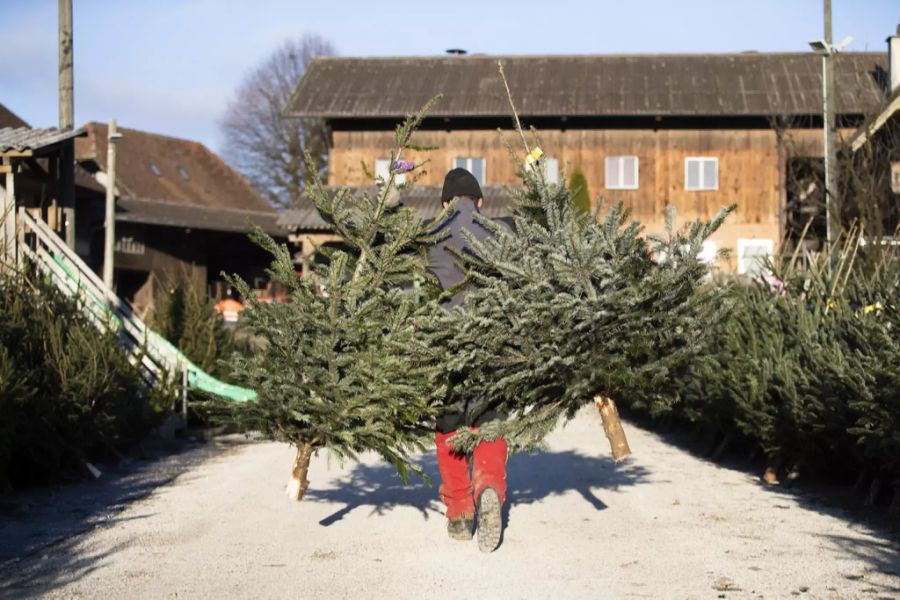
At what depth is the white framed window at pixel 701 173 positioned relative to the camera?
128 ft

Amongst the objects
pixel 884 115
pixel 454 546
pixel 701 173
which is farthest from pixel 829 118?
pixel 454 546

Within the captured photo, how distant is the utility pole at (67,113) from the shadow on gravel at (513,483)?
8031 millimetres

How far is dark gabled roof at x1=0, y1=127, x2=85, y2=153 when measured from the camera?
15602 mm

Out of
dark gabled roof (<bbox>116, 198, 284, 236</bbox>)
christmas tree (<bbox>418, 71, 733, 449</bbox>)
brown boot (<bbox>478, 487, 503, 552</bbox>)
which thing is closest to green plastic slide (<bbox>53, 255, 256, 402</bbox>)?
brown boot (<bbox>478, 487, 503, 552</bbox>)

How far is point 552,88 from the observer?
39906 millimetres

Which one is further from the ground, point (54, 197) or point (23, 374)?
point (54, 197)

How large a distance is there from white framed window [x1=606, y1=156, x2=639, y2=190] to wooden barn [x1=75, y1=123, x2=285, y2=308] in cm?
1218

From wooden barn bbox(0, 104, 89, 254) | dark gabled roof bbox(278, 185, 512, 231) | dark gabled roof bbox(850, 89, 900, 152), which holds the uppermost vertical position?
dark gabled roof bbox(850, 89, 900, 152)

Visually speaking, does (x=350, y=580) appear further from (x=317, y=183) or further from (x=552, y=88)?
(x=552, y=88)

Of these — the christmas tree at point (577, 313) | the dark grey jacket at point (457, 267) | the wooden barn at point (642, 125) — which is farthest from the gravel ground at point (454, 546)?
the wooden barn at point (642, 125)

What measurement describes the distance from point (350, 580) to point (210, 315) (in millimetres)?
A: 12344

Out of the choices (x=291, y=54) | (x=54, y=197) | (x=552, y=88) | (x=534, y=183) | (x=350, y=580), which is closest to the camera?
(x=350, y=580)

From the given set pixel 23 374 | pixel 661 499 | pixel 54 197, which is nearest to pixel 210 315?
pixel 54 197

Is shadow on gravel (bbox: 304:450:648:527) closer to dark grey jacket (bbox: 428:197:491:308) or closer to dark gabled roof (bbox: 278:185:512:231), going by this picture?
dark grey jacket (bbox: 428:197:491:308)
